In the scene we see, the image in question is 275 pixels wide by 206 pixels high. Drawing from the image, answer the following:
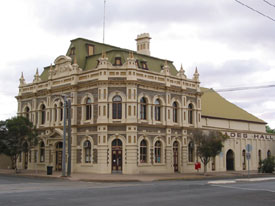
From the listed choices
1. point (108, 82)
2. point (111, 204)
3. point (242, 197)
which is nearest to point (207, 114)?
point (108, 82)

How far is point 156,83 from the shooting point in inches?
1533

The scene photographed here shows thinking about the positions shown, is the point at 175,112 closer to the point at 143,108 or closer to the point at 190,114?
the point at 190,114

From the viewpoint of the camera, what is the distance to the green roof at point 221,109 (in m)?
49.2

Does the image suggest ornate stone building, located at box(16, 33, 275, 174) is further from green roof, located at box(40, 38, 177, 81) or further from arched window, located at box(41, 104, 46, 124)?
arched window, located at box(41, 104, 46, 124)

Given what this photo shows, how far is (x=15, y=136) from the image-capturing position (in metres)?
38.5

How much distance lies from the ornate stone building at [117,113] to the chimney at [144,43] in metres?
5.23

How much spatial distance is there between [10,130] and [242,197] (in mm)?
27432

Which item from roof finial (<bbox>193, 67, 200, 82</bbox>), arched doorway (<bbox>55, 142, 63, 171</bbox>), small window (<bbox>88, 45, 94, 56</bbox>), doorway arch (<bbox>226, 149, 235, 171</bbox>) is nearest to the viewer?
arched doorway (<bbox>55, 142, 63, 171</bbox>)

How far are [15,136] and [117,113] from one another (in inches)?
430

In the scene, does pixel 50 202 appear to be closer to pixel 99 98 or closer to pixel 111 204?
pixel 111 204

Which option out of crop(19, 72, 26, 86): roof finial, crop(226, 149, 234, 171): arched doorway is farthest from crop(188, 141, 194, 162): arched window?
crop(19, 72, 26, 86): roof finial

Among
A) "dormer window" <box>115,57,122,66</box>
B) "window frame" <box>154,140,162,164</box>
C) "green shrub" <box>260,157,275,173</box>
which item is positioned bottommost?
"green shrub" <box>260,157,275,173</box>

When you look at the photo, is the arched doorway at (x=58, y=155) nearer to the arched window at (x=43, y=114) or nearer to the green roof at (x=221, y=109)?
the arched window at (x=43, y=114)

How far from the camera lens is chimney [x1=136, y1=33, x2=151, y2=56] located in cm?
4912
